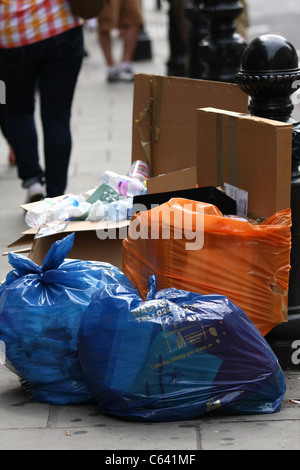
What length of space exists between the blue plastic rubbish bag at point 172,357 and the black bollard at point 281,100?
0.49 m

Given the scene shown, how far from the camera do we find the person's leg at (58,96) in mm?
5469

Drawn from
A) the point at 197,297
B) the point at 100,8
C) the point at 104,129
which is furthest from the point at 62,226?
the point at 104,129

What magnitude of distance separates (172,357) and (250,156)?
87 centimetres

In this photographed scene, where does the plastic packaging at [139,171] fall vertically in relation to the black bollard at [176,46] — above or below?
above

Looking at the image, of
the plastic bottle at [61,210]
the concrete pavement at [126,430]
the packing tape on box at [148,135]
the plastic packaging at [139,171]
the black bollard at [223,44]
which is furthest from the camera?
the black bollard at [223,44]

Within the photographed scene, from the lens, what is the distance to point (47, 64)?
18.1 ft

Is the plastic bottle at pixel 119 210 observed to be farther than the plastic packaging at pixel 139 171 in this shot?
No

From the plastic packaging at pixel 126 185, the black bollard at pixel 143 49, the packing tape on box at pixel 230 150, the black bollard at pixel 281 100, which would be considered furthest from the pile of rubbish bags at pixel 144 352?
the black bollard at pixel 143 49

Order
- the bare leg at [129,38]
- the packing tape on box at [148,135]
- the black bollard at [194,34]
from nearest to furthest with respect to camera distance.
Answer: the packing tape on box at [148,135]
the black bollard at [194,34]
the bare leg at [129,38]

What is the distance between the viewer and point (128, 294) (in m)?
3.11

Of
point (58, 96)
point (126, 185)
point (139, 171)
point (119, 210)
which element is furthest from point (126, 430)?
point (58, 96)

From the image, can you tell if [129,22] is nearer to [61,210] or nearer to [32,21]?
[32,21]

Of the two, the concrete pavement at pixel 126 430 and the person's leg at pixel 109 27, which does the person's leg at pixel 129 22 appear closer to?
the person's leg at pixel 109 27

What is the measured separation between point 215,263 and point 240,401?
495mm
